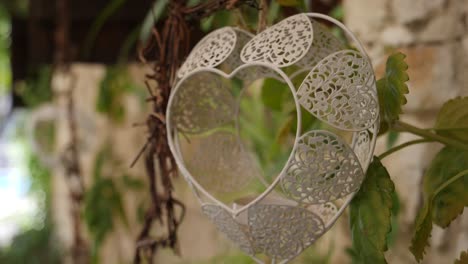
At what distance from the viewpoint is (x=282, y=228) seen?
0.55 m

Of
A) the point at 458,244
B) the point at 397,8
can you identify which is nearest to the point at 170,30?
the point at 397,8

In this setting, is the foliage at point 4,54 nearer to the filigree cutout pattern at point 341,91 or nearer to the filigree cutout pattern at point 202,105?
the filigree cutout pattern at point 202,105

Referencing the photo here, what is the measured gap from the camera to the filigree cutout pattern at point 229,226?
575mm

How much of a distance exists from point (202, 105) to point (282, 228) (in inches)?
8.6

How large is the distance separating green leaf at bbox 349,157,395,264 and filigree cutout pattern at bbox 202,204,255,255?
0.10m

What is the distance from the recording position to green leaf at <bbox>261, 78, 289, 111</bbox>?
731mm

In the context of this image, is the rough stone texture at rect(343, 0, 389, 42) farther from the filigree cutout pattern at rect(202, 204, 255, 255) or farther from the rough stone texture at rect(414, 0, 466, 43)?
the filigree cutout pattern at rect(202, 204, 255, 255)

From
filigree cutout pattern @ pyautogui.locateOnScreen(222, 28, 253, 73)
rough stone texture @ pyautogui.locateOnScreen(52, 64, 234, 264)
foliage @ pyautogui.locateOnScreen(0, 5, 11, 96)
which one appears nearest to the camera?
filigree cutout pattern @ pyautogui.locateOnScreen(222, 28, 253, 73)

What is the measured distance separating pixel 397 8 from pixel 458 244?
366 millimetres

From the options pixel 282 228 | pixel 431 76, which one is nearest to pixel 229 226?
pixel 282 228

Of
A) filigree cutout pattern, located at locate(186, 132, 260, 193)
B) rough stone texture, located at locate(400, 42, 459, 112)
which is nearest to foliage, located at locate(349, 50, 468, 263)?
filigree cutout pattern, located at locate(186, 132, 260, 193)

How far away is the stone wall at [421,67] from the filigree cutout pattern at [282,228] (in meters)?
0.40

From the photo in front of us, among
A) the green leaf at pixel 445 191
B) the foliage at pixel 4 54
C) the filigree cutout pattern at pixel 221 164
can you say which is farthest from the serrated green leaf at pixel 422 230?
the foliage at pixel 4 54

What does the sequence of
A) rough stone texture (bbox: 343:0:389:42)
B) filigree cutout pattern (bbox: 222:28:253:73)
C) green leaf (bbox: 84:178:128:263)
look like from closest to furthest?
filigree cutout pattern (bbox: 222:28:253:73) → rough stone texture (bbox: 343:0:389:42) → green leaf (bbox: 84:178:128:263)
